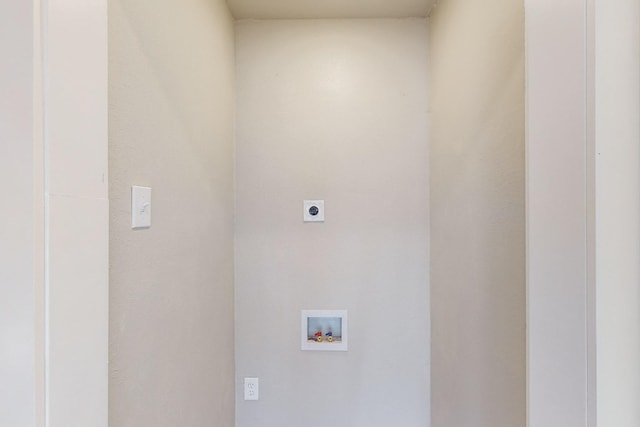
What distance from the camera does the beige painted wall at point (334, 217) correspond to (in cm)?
197

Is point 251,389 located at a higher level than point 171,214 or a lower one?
lower

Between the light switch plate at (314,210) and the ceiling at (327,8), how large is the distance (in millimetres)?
934

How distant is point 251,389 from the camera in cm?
197

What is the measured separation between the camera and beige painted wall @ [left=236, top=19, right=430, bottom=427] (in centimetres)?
197

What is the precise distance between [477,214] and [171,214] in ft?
3.26

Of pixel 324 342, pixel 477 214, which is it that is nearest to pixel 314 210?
pixel 324 342

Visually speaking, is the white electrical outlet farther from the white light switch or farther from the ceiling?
the ceiling

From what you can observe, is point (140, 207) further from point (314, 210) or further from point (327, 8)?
point (327, 8)

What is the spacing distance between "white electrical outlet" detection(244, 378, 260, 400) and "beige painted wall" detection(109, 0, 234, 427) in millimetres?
129
